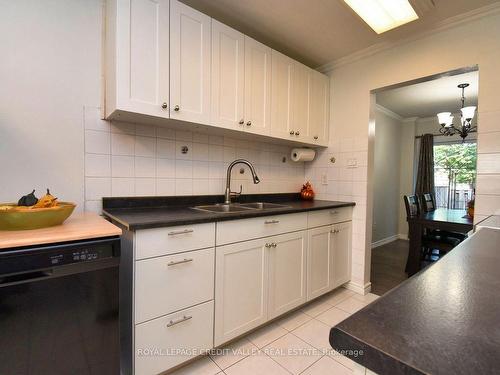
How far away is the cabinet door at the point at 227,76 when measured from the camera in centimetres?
171

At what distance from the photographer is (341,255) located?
2354mm

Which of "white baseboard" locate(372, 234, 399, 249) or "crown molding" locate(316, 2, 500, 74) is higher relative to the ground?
"crown molding" locate(316, 2, 500, 74)

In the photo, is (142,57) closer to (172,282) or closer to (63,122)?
(63,122)

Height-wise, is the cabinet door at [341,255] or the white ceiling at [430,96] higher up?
the white ceiling at [430,96]

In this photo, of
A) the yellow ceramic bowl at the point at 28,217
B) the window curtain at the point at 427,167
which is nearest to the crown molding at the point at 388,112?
the window curtain at the point at 427,167

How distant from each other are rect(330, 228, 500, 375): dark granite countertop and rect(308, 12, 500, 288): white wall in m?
1.62

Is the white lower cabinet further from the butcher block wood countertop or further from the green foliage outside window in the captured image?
the green foliage outside window

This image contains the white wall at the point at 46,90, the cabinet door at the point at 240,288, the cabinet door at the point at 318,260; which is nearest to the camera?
the white wall at the point at 46,90

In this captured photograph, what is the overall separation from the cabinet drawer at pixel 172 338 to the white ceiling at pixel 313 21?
1996mm

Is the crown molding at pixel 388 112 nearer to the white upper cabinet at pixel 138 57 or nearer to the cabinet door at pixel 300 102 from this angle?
the cabinet door at pixel 300 102

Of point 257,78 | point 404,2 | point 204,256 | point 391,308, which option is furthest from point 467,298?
point 257,78

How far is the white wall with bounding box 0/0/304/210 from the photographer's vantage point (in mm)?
1350

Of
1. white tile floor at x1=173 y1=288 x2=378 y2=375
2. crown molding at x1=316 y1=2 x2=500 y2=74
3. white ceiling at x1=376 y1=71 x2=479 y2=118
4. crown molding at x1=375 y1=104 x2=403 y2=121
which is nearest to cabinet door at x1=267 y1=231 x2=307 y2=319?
white tile floor at x1=173 y1=288 x2=378 y2=375

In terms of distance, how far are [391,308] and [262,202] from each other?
1990 mm
